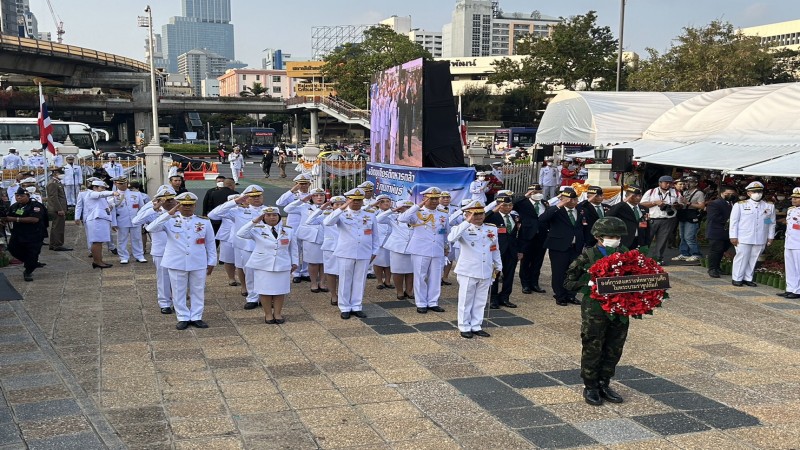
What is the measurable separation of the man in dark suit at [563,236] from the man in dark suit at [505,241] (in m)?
0.50

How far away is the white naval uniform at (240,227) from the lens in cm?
944

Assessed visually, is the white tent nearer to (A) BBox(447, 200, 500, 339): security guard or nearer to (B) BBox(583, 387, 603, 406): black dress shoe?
(A) BBox(447, 200, 500, 339): security guard

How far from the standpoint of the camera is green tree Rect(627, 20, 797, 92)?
98.5ft

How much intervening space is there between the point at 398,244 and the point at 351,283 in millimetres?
1085

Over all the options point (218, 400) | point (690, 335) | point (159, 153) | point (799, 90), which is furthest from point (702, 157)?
point (159, 153)

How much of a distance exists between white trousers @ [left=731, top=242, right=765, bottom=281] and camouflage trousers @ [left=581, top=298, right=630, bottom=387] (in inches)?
259

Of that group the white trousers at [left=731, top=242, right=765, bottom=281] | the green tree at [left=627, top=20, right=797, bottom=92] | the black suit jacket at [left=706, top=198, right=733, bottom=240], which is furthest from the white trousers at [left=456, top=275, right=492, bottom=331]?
the green tree at [left=627, top=20, right=797, bottom=92]

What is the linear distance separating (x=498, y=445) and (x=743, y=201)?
317 inches

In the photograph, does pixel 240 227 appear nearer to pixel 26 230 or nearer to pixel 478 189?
pixel 26 230

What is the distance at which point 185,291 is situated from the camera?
8547 millimetres

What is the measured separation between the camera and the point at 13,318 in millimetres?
8805

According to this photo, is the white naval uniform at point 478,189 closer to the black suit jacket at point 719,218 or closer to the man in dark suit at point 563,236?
the man in dark suit at point 563,236

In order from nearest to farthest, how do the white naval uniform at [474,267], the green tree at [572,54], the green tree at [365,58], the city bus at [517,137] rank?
the white naval uniform at [474,267] → the green tree at [572,54] → the city bus at [517,137] → the green tree at [365,58]

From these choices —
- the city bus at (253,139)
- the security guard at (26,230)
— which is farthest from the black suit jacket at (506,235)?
the city bus at (253,139)
